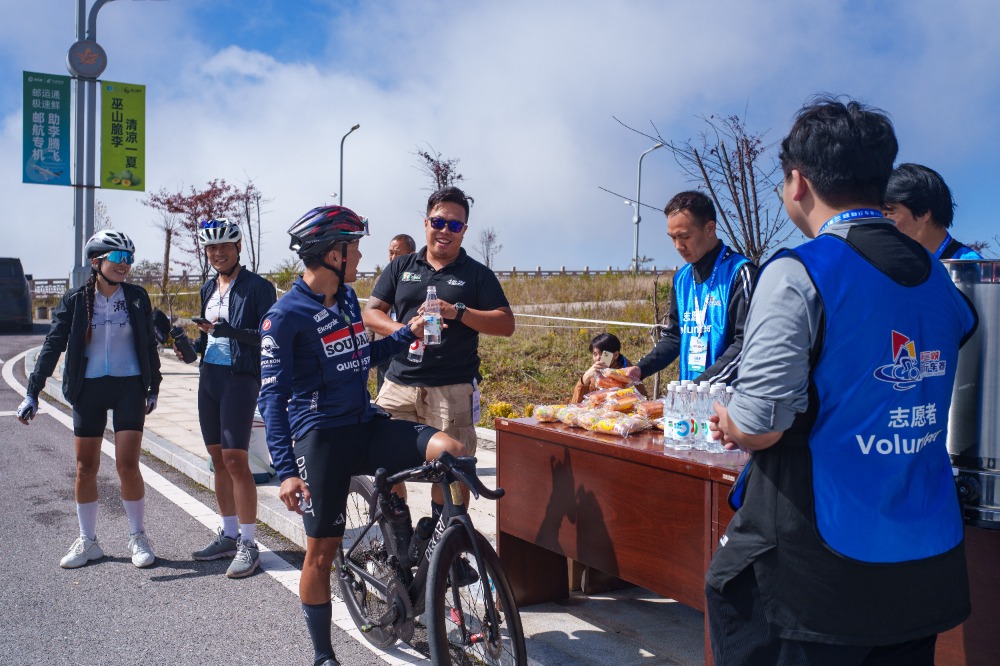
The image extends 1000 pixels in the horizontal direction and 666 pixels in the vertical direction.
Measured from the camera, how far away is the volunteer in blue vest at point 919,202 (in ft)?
10.8

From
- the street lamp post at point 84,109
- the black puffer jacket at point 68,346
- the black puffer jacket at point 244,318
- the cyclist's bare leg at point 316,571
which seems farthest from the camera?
the street lamp post at point 84,109

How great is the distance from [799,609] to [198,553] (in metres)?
4.45

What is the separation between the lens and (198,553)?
18.1 feet

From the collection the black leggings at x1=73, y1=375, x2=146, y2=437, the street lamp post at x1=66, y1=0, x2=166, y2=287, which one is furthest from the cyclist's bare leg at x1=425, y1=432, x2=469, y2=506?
the street lamp post at x1=66, y1=0, x2=166, y2=287

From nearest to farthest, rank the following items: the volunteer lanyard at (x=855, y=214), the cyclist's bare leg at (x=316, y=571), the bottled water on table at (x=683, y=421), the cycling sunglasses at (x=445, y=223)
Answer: the volunteer lanyard at (x=855, y=214) → the bottled water on table at (x=683, y=421) → the cyclist's bare leg at (x=316, y=571) → the cycling sunglasses at (x=445, y=223)

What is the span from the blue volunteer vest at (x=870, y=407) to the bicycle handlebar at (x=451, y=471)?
1636 millimetres

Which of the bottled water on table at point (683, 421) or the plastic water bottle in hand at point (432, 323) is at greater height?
the plastic water bottle in hand at point (432, 323)

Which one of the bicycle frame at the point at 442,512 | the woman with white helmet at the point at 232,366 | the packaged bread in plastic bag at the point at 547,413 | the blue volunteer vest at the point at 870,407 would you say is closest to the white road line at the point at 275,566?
the woman with white helmet at the point at 232,366

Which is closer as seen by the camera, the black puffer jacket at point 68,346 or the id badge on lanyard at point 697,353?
the id badge on lanyard at point 697,353

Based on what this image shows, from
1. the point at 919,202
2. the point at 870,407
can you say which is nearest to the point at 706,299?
the point at 919,202

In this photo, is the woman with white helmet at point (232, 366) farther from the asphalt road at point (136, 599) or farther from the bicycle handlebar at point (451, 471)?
the bicycle handlebar at point (451, 471)

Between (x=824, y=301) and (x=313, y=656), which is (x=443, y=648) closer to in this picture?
(x=313, y=656)

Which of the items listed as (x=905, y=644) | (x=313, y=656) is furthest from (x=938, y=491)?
(x=313, y=656)

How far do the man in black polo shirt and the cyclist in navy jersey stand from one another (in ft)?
2.52
